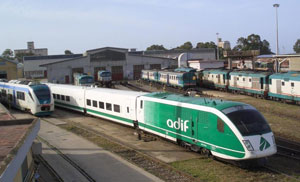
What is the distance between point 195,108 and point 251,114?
8.89 feet

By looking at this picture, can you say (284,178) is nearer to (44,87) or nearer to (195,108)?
(195,108)

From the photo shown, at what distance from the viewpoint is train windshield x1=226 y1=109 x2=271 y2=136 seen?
13297mm

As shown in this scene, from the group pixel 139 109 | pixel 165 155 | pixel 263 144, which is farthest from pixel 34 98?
pixel 263 144

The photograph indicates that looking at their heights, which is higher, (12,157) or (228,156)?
(12,157)

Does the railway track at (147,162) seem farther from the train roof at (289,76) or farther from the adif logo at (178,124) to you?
the train roof at (289,76)

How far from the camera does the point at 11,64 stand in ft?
225

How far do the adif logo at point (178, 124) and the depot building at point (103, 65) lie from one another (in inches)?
2049

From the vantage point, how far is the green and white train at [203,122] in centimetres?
1320

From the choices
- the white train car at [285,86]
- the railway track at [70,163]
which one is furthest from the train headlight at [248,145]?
the white train car at [285,86]

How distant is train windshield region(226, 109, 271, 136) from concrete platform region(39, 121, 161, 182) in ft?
13.1

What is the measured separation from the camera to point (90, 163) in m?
15.7

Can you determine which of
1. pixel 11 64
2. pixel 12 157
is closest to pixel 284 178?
pixel 12 157

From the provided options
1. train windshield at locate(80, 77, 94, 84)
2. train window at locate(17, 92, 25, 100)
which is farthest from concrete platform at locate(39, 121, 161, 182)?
train windshield at locate(80, 77, 94, 84)

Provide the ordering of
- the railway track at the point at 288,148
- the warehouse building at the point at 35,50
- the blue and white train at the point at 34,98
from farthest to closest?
the warehouse building at the point at 35,50 < the blue and white train at the point at 34,98 < the railway track at the point at 288,148
